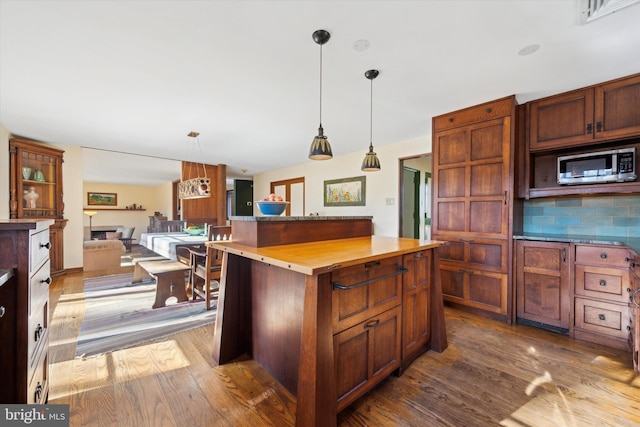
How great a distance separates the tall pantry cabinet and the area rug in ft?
9.07

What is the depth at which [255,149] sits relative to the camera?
502 cm

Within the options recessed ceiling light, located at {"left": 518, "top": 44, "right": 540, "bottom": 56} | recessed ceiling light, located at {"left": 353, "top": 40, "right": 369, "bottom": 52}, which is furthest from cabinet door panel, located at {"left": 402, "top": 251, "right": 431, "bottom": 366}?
recessed ceiling light, located at {"left": 518, "top": 44, "right": 540, "bottom": 56}

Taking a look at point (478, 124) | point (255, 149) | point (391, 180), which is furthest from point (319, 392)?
point (255, 149)

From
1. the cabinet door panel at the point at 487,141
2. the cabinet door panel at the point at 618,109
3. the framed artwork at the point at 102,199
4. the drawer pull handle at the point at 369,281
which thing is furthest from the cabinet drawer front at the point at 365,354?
the framed artwork at the point at 102,199

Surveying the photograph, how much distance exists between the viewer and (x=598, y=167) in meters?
2.42

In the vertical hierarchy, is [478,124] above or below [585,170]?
above

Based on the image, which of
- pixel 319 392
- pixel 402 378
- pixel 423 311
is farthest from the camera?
pixel 423 311

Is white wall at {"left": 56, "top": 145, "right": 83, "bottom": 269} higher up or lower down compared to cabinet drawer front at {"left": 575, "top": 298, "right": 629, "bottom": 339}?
higher up

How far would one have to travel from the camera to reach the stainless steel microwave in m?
2.27

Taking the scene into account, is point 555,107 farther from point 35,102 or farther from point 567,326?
point 35,102

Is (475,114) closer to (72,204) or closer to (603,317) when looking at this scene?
(603,317)

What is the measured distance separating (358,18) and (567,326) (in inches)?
121

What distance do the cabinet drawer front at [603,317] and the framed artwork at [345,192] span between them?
3.27m

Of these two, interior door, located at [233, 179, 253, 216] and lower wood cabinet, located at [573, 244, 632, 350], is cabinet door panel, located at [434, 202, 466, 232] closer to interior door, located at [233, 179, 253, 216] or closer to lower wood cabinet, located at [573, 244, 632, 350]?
lower wood cabinet, located at [573, 244, 632, 350]
